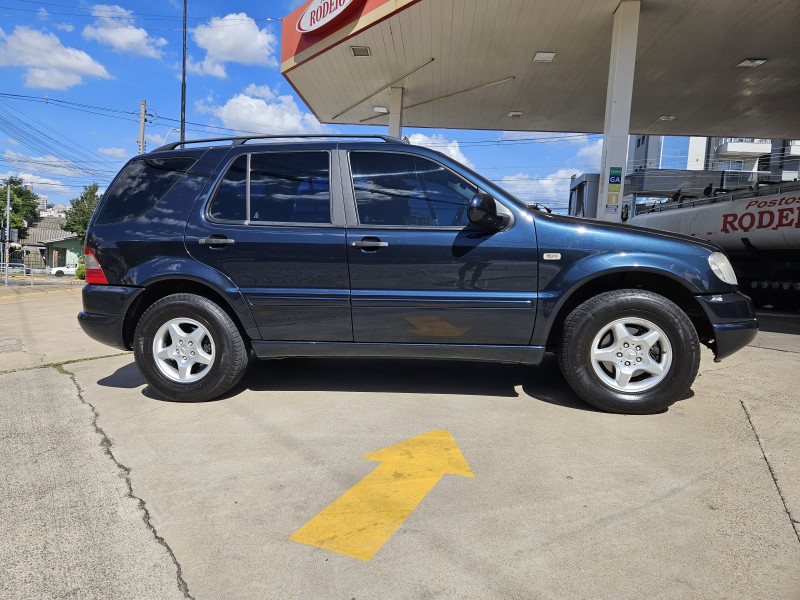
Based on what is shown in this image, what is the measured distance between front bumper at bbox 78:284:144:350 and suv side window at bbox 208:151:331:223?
0.90m

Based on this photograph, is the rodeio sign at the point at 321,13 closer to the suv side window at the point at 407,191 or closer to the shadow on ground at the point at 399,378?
the suv side window at the point at 407,191

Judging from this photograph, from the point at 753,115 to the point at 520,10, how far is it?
1164cm

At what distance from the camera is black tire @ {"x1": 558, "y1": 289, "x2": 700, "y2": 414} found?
11.4 ft

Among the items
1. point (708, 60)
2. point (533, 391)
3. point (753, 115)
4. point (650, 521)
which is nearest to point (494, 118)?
point (708, 60)

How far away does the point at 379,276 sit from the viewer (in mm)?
3615

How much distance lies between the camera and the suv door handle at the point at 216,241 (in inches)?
146

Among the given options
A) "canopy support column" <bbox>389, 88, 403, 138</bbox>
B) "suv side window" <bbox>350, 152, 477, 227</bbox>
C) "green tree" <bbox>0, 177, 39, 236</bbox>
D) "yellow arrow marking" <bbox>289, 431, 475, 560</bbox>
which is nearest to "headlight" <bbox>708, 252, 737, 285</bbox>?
"suv side window" <bbox>350, 152, 477, 227</bbox>

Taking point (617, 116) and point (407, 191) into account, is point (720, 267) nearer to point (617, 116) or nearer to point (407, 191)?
point (407, 191)

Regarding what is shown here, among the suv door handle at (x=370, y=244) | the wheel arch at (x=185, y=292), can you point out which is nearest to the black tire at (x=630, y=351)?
the suv door handle at (x=370, y=244)

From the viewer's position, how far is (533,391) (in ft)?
13.5

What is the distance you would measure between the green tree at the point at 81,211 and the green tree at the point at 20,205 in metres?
5.11

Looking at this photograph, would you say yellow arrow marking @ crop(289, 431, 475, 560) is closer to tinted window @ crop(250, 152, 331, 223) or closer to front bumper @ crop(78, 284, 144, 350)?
tinted window @ crop(250, 152, 331, 223)

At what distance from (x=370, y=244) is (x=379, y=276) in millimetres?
234

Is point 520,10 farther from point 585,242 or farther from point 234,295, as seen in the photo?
point 234,295
